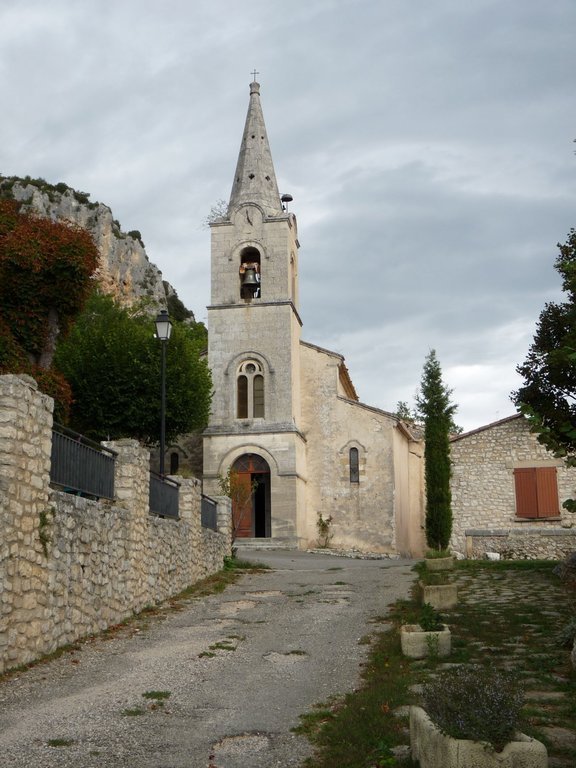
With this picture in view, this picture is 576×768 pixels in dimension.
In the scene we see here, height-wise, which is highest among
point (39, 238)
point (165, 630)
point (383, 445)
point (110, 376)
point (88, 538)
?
point (39, 238)

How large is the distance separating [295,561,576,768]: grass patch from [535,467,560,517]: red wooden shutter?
12744 mm

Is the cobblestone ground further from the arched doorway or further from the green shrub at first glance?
the arched doorway

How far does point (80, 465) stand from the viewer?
10367 millimetres

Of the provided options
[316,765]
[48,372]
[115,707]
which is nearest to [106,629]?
[115,707]

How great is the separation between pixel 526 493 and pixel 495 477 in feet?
3.82

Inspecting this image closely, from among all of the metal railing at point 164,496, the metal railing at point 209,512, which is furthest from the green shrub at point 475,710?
the metal railing at point 209,512

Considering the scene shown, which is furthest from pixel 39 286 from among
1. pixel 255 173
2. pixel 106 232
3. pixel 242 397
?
pixel 106 232

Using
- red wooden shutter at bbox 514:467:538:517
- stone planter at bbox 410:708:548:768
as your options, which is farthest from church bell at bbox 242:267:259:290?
stone planter at bbox 410:708:548:768

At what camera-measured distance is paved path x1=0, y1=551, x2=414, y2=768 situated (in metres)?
5.48

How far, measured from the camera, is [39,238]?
22.0 meters

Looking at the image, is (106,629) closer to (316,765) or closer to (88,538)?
(88,538)

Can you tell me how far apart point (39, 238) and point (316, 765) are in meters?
19.4

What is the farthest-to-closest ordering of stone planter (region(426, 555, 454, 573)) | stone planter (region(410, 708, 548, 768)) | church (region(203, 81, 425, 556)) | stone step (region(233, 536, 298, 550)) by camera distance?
church (region(203, 81, 425, 556)) < stone step (region(233, 536, 298, 550)) < stone planter (region(426, 555, 454, 573)) < stone planter (region(410, 708, 548, 768))

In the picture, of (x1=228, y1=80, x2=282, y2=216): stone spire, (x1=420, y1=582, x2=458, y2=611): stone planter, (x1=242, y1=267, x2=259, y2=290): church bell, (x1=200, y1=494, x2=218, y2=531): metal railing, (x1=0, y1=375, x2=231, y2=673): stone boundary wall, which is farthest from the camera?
(x1=228, y1=80, x2=282, y2=216): stone spire
